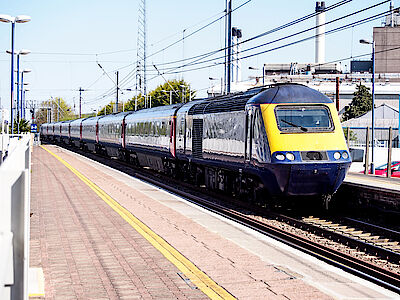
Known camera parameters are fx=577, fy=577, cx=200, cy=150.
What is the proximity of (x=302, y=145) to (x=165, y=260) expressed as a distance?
660cm

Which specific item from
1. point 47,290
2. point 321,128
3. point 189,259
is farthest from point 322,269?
point 321,128

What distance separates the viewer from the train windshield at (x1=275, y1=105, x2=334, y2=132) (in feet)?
47.8

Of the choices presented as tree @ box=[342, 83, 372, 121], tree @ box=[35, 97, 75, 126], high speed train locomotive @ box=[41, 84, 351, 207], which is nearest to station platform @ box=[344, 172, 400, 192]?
high speed train locomotive @ box=[41, 84, 351, 207]

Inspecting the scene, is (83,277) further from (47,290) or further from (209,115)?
(209,115)

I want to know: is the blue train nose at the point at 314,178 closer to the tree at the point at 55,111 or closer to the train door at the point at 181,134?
the train door at the point at 181,134

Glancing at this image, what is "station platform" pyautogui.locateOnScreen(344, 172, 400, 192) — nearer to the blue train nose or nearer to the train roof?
the blue train nose

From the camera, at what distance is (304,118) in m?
14.8

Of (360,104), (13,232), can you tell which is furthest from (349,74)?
(13,232)

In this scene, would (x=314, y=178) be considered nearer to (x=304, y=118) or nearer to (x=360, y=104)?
(x=304, y=118)

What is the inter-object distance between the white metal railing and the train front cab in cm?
1170

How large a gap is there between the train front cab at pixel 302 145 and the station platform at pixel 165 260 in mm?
2082

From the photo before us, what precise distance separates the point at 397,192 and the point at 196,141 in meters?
8.46

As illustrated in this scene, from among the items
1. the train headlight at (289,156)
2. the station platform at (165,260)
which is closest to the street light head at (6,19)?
the station platform at (165,260)

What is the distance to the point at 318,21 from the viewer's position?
108562mm
